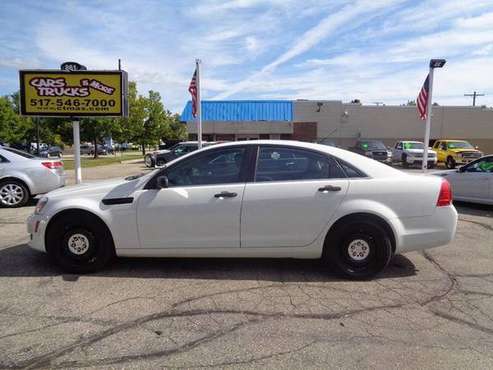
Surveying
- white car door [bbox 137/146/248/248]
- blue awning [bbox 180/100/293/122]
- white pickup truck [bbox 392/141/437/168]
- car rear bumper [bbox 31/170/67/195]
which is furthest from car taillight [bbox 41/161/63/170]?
blue awning [bbox 180/100/293/122]

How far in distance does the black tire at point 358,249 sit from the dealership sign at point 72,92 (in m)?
8.28

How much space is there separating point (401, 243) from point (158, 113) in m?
43.7

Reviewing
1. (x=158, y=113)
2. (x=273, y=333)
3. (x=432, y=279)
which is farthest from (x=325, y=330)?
(x=158, y=113)

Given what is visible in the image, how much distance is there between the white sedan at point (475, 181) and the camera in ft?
29.2

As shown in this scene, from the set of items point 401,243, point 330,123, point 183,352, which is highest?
point 330,123

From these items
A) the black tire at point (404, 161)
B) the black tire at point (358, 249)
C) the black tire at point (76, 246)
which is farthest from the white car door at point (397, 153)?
the black tire at point (76, 246)

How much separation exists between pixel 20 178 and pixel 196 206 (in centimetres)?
679

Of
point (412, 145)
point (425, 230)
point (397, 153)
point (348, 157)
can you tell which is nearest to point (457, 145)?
point (412, 145)

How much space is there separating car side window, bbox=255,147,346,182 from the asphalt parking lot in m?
1.20

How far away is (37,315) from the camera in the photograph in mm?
3625

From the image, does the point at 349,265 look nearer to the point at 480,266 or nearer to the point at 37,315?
the point at 480,266

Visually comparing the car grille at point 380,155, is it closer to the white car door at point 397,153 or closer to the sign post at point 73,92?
the white car door at point 397,153

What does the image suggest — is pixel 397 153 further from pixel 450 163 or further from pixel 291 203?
pixel 291 203

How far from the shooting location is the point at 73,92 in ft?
34.7
